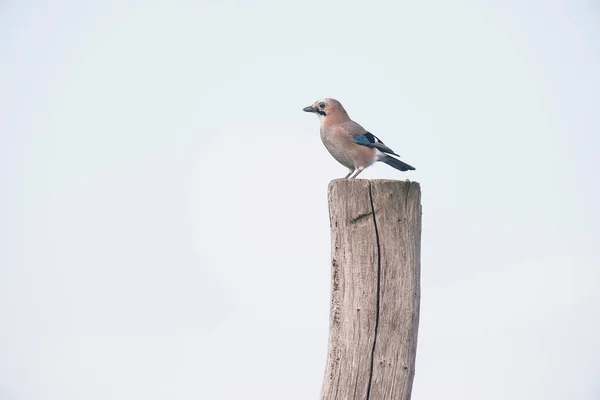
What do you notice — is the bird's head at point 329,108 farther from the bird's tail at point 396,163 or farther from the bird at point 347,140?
the bird's tail at point 396,163

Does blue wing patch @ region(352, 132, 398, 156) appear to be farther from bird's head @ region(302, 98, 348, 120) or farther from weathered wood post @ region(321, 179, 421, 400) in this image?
weathered wood post @ region(321, 179, 421, 400)

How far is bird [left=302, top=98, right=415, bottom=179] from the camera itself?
28.0 feet

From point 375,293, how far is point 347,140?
4118 mm

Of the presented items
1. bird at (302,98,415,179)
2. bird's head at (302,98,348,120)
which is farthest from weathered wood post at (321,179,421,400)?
bird's head at (302,98,348,120)

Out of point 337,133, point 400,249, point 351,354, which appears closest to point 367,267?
point 400,249

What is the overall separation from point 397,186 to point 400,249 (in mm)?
419

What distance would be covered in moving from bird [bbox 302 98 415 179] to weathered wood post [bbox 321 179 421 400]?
3.71 meters

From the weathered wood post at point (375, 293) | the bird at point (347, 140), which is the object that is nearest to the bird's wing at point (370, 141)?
the bird at point (347, 140)

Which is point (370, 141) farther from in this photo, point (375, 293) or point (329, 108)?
point (375, 293)

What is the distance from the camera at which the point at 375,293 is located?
462cm

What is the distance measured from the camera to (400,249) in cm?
466

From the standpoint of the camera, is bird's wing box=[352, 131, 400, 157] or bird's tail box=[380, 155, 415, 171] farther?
bird's tail box=[380, 155, 415, 171]

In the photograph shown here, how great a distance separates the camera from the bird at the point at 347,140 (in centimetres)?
853

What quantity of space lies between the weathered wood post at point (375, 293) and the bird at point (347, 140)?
371cm
